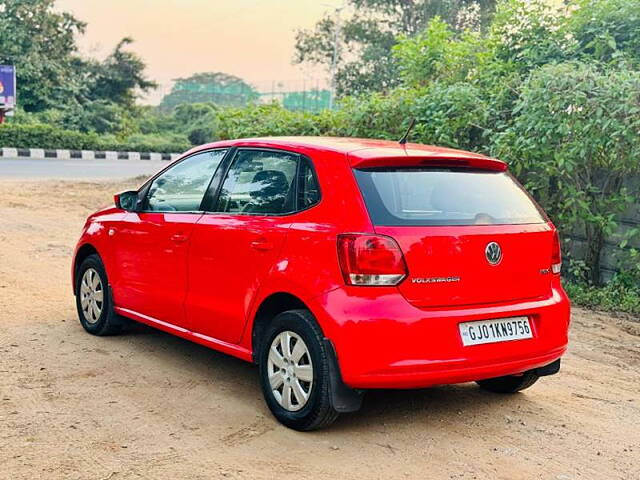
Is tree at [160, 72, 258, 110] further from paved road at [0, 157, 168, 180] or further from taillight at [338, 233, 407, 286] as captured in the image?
taillight at [338, 233, 407, 286]

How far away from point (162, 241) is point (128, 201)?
702mm

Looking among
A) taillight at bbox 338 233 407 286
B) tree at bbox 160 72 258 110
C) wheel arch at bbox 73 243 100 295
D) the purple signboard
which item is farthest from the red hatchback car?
tree at bbox 160 72 258 110

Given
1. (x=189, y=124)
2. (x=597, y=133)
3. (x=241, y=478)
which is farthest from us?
(x=189, y=124)

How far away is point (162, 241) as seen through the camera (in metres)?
5.43

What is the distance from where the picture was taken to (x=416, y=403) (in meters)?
4.81

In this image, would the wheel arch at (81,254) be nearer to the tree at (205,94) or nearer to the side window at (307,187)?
the side window at (307,187)

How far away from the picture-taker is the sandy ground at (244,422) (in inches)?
150

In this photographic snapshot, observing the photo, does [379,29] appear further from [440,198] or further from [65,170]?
[440,198]

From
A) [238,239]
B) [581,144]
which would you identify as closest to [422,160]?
[238,239]

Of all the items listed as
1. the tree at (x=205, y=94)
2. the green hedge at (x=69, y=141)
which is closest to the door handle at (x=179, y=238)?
the green hedge at (x=69, y=141)

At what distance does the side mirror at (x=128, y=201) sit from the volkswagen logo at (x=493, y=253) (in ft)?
9.15

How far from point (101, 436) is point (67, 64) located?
3894 centimetres

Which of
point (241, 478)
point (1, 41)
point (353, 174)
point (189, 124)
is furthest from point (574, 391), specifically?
point (189, 124)

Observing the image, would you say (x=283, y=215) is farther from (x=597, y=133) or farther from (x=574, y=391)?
(x=597, y=133)
